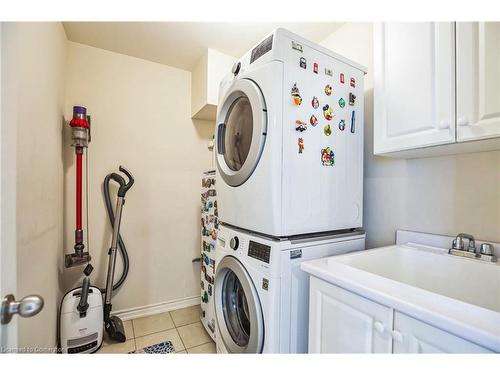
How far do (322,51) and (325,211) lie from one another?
85 centimetres

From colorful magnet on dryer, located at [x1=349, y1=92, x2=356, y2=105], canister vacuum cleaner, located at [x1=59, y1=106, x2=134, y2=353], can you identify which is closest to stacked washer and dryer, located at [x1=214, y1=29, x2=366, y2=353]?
colorful magnet on dryer, located at [x1=349, y1=92, x2=356, y2=105]

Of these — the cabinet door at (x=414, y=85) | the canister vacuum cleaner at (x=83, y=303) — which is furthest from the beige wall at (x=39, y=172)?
the cabinet door at (x=414, y=85)

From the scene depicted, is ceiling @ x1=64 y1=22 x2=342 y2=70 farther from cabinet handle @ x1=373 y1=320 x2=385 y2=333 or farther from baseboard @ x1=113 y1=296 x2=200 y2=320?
baseboard @ x1=113 y1=296 x2=200 y2=320

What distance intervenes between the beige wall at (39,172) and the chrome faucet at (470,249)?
1937 millimetres

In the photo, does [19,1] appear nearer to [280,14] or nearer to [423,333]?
[280,14]

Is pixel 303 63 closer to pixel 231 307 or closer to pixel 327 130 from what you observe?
pixel 327 130

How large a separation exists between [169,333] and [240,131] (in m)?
1.85

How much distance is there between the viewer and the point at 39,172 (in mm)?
1325

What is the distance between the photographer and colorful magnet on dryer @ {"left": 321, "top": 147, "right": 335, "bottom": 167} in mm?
1251

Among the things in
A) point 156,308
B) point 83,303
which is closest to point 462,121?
point 83,303

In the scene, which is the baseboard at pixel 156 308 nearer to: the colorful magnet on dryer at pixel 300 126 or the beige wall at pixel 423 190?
the beige wall at pixel 423 190

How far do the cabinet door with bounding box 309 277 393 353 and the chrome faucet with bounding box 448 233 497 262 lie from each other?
67 cm

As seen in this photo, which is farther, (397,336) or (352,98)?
(352,98)
